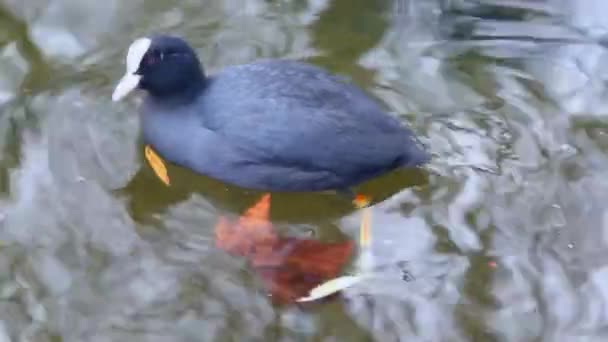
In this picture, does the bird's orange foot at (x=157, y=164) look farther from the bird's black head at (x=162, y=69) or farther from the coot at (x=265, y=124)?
the bird's black head at (x=162, y=69)

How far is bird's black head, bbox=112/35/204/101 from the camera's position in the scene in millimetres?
3344

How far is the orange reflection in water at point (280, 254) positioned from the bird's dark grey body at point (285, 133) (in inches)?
5.4

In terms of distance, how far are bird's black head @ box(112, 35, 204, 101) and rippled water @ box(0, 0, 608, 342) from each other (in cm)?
27

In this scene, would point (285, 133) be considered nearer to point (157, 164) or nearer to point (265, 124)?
point (265, 124)

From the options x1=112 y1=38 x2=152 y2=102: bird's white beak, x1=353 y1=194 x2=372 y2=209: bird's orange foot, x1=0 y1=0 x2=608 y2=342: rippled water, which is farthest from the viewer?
x1=353 y1=194 x2=372 y2=209: bird's orange foot

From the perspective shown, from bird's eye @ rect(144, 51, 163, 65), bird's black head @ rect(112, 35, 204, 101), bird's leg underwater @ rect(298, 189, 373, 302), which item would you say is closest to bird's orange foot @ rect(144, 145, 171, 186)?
bird's black head @ rect(112, 35, 204, 101)

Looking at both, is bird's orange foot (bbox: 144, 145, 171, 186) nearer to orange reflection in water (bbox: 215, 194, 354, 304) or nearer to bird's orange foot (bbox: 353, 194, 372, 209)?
orange reflection in water (bbox: 215, 194, 354, 304)

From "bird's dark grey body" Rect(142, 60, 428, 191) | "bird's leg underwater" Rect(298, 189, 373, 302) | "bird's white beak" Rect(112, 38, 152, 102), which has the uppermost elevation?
"bird's white beak" Rect(112, 38, 152, 102)

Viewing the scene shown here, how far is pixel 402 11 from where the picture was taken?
427cm

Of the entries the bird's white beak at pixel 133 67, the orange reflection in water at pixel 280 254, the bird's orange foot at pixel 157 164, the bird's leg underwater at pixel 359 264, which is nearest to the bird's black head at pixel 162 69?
the bird's white beak at pixel 133 67

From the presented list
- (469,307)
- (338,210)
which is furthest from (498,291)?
(338,210)

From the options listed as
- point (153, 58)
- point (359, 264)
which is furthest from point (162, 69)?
point (359, 264)

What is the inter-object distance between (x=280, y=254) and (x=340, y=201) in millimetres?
311

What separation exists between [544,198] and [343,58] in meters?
0.99
